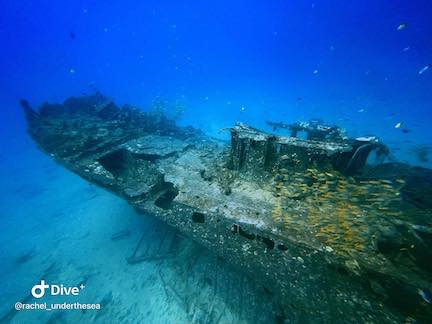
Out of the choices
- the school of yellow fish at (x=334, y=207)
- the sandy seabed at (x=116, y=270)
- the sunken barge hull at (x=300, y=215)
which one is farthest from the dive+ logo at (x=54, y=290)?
the school of yellow fish at (x=334, y=207)

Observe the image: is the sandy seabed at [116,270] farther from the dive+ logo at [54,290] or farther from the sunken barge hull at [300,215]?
the sunken barge hull at [300,215]

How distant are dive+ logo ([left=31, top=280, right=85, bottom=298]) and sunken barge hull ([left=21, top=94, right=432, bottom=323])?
15.0 feet

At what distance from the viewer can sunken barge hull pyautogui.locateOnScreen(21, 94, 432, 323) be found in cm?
378

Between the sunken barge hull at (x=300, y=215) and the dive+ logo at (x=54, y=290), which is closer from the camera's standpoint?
the sunken barge hull at (x=300, y=215)

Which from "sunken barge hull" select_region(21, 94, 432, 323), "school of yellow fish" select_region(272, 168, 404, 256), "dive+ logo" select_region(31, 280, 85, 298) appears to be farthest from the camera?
"dive+ logo" select_region(31, 280, 85, 298)

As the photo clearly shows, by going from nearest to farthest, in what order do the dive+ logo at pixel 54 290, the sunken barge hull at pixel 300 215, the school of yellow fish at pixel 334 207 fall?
1. the sunken barge hull at pixel 300 215
2. the school of yellow fish at pixel 334 207
3. the dive+ logo at pixel 54 290

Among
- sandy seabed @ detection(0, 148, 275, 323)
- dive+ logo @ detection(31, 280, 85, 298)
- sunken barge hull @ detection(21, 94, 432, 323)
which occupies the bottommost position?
dive+ logo @ detection(31, 280, 85, 298)

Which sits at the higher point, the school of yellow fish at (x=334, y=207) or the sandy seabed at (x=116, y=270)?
the school of yellow fish at (x=334, y=207)

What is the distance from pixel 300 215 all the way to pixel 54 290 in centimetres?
1021

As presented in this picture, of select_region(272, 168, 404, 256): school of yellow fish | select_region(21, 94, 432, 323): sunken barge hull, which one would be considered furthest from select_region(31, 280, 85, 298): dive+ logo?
select_region(272, 168, 404, 256): school of yellow fish

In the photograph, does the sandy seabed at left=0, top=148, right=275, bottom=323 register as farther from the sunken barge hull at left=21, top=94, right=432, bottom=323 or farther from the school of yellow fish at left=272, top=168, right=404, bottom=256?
the school of yellow fish at left=272, top=168, right=404, bottom=256

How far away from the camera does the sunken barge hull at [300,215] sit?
149 inches

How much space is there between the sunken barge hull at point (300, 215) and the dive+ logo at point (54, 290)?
4576mm

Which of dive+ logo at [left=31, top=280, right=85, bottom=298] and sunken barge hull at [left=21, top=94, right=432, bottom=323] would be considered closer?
sunken barge hull at [left=21, top=94, right=432, bottom=323]
